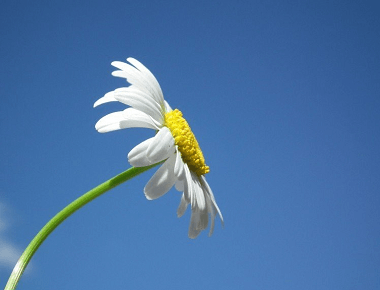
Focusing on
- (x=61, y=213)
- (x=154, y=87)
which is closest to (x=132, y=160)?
(x=61, y=213)

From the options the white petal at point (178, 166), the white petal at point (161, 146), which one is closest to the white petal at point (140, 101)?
the white petal at point (161, 146)

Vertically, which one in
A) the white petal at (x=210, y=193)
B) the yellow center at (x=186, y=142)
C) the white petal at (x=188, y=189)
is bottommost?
the white petal at (x=188, y=189)

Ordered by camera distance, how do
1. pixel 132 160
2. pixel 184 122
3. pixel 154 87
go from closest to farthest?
pixel 132 160 < pixel 184 122 < pixel 154 87

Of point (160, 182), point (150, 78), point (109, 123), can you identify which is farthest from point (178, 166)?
point (150, 78)

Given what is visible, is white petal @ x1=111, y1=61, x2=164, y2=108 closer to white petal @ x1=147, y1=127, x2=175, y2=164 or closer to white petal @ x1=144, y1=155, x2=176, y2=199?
white petal @ x1=147, y1=127, x2=175, y2=164

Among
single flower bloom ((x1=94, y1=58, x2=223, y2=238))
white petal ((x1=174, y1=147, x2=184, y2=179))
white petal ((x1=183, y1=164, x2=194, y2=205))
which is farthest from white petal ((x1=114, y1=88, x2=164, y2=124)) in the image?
white petal ((x1=183, y1=164, x2=194, y2=205))

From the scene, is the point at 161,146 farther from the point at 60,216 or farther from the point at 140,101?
the point at 60,216

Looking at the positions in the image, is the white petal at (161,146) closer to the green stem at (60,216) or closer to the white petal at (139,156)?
the white petal at (139,156)

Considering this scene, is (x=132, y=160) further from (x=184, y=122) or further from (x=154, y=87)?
(x=154, y=87)
